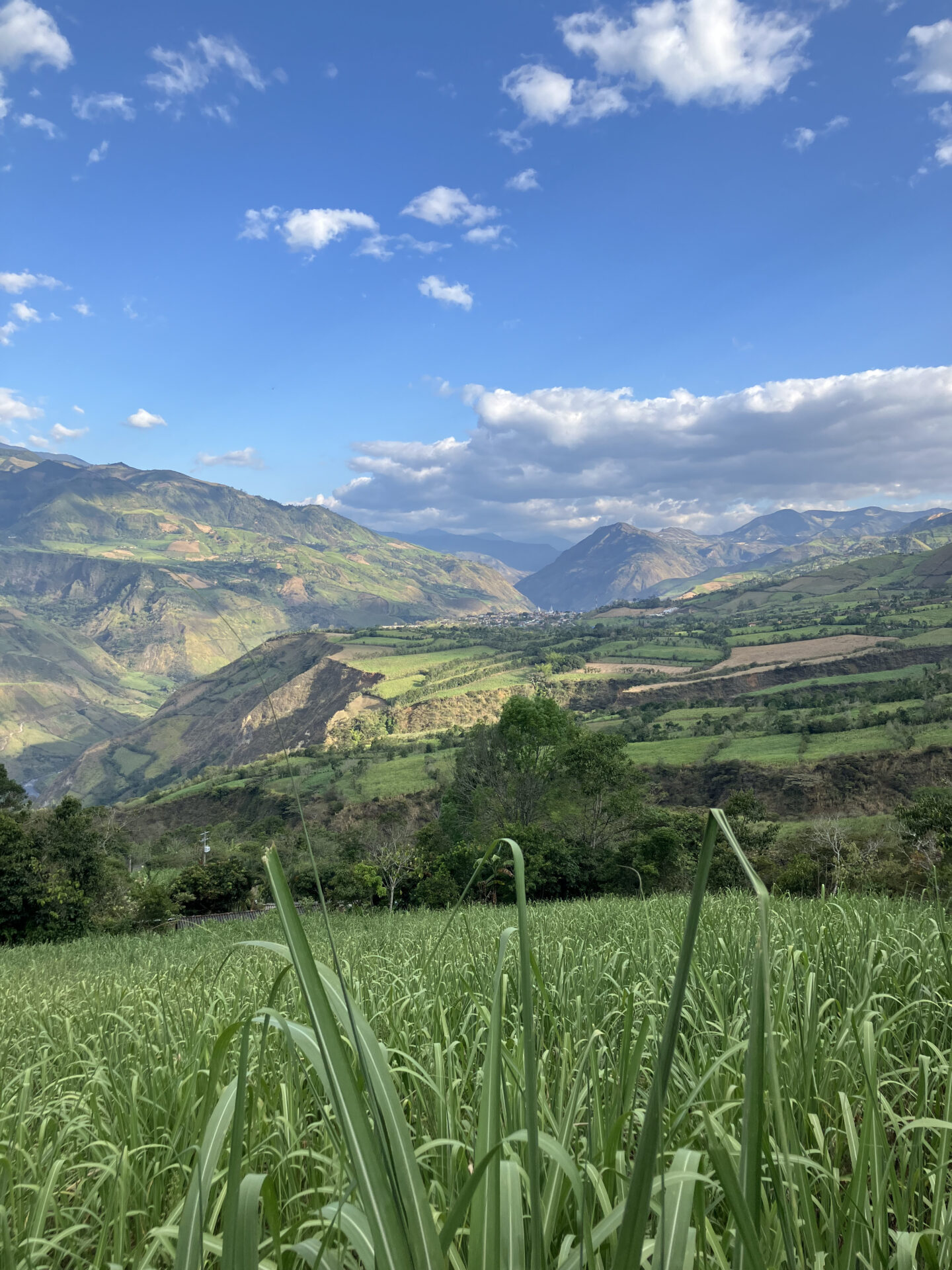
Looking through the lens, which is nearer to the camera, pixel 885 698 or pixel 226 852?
pixel 226 852

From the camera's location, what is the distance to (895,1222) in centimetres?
167

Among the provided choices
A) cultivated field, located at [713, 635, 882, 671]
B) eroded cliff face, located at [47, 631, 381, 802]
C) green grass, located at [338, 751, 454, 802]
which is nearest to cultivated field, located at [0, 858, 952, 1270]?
green grass, located at [338, 751, 454, 802]

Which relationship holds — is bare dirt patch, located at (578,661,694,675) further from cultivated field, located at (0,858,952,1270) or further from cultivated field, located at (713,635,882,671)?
cultivated field, located at (0,858,952,1270)

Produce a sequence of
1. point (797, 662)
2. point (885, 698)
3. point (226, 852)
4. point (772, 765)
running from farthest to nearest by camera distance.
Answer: point (797, 662) < point (885, 698) < point (772, 765) < point (226, 852)

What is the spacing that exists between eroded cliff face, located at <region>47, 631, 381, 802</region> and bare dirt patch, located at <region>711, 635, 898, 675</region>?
75696 millimetres

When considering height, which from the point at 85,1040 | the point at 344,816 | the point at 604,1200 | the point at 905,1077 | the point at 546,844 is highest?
the point at 604,1200

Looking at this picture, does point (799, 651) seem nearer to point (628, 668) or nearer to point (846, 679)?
point (846, 679)

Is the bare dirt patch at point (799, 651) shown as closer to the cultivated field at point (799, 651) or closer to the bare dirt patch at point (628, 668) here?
the cultivated field at point (799, 651)

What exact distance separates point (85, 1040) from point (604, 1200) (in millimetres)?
3129

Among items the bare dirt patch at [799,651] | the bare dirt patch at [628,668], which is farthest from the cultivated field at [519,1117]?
the bare dirt patch at [628,668]

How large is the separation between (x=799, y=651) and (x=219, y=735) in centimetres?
13713

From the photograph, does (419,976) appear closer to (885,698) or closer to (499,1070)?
(499,1070)

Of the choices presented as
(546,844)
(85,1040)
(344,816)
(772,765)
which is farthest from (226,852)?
(85,1040)

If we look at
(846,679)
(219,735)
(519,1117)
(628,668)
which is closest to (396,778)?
(846,679)
